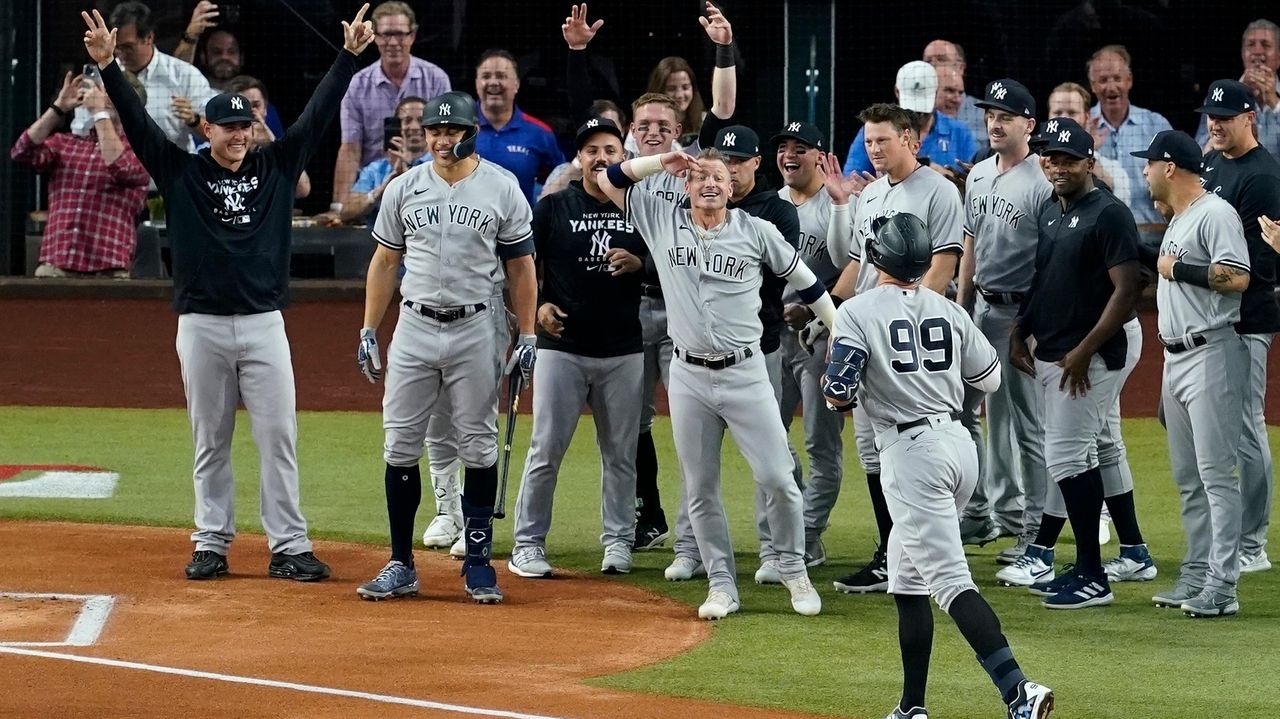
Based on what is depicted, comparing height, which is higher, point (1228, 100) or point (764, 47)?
point (764, 47)

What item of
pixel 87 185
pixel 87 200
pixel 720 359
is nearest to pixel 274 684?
pixel 720 359

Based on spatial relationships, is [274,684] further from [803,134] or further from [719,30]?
[803,134]

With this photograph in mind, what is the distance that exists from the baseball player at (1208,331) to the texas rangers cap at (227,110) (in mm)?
3728

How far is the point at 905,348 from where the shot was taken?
547 cm

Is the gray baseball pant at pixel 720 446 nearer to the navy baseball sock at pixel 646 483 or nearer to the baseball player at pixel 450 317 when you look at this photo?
the baseball player at pixel 450 317

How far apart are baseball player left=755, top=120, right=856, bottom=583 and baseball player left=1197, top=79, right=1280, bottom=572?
5.23ft

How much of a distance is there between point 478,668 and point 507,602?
1.15 meters

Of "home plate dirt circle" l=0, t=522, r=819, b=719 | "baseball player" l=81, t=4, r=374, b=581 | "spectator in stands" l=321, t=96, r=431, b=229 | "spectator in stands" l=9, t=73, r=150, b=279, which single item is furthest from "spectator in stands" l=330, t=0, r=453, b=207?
"home plate dirt circle" l=0, t=522, r=819, b=719

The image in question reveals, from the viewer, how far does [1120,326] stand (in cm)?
712

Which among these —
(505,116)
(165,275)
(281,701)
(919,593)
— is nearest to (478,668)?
(281,701)

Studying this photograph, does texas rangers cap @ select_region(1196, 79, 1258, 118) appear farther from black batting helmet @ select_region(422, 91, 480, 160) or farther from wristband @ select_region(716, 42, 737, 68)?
black batting helmet @ select_region(422, 91, 480, 160)

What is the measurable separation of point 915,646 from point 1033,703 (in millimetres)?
417

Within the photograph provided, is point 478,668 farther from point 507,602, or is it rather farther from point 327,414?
point 327,414

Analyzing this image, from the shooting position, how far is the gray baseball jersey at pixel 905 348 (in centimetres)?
546
